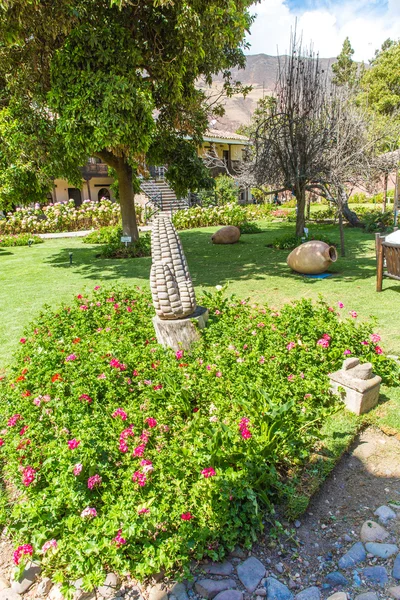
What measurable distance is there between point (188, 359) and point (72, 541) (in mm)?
2004

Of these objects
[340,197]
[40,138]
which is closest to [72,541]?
[40,138]

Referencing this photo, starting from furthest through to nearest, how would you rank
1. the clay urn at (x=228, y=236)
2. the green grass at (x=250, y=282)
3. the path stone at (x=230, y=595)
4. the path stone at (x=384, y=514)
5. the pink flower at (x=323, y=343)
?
the clay urn at (x=228, y=236), the pink flower at (x=323, y=343), the green grass at (x=250, y=282), the path stone at (x=384, y=514), the path stone at (x=230, y=595)

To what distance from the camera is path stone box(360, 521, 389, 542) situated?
2303mm

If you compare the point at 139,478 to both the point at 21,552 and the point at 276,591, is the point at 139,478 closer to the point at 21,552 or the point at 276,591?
the point at 21,552

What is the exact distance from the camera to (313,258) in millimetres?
8477

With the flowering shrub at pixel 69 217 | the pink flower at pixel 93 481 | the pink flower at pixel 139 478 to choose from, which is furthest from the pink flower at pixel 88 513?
the flowering shrub at pixel 69 217

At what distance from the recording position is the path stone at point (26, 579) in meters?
2.08

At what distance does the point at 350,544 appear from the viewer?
90.1 inches

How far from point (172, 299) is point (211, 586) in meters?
2.56

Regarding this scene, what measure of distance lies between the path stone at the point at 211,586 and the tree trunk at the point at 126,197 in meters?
11.1

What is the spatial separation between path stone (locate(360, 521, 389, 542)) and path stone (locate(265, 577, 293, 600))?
0.59 metres

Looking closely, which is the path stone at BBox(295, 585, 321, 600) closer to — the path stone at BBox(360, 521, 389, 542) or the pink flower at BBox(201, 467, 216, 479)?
the path stone at BBox(360, 521, 389, 542)

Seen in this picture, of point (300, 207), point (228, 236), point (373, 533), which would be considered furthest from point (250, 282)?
point (373, 533)

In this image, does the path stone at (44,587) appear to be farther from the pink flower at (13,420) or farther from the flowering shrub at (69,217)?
the flowering shrub at (69,217)
